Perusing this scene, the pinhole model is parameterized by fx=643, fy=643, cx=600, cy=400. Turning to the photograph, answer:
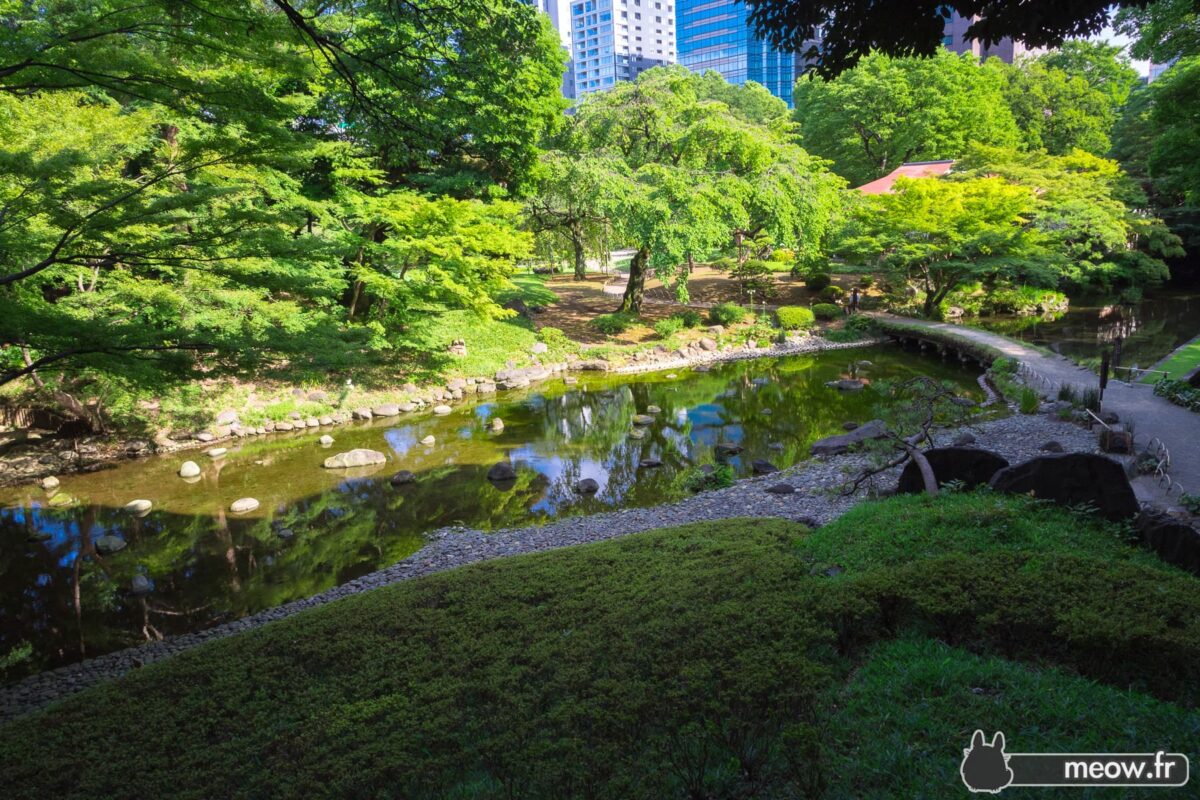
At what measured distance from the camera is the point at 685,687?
3602 millimetres

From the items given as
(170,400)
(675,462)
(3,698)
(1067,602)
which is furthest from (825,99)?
(3,698)

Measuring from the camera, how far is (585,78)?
3620 inches

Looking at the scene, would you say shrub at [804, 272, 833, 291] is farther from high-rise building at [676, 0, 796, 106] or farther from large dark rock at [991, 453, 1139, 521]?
high-rise building at [676, 0, 796, 106]

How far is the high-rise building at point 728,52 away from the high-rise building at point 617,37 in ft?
36.5

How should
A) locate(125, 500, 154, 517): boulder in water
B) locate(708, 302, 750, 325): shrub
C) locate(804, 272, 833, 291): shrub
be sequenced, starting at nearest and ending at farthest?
locate(125, 500, 154, 517): boulder in water < locate(708, 302, 750, 325): shrub < locate(804, 272, 833, 291): shrub

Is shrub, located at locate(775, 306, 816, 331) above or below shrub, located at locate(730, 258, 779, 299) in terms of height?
below

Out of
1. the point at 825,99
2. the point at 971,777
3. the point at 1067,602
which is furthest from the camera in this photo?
the point at 825,99

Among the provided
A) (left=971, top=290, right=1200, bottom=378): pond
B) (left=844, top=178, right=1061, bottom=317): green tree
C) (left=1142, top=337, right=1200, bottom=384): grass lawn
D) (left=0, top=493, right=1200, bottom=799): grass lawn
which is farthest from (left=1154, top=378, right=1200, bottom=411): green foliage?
(left=844, top=178, right=1061, bottom=317): green tree

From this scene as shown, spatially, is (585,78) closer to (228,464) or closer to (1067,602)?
(228,464)

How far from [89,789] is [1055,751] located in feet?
16.3

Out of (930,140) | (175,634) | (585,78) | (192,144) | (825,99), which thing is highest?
(585,78)

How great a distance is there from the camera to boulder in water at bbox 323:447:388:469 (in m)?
12.9

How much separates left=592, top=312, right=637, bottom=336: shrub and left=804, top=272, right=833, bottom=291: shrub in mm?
10285

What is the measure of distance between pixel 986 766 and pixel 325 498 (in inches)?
431
